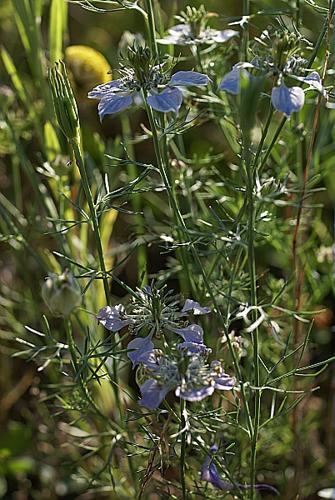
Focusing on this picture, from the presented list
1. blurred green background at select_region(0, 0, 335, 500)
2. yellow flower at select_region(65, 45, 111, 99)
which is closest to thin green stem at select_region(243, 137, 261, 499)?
blurred green background at select_region(0, 0, 335, 500)

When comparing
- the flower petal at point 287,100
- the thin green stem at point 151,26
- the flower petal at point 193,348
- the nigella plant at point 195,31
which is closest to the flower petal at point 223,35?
the nigella plant at point 195,31

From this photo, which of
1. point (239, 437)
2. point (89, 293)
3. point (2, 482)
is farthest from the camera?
point (2, 482)

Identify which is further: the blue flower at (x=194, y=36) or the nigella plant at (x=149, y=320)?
the blue flower at (x=194, y=36)

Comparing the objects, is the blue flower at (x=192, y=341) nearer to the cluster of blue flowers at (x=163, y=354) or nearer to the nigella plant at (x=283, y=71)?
the cluster of blue flowers at (x=163, y=354)

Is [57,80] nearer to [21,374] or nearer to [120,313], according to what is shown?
[120,313]

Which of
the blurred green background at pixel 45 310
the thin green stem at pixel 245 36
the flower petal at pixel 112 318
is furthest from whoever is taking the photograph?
the blurred green background at pixel 45 310

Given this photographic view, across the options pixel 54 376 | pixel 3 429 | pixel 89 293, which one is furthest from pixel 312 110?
pixel 3 429

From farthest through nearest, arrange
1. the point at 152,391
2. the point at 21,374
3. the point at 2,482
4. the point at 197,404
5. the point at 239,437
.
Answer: the point at 21,374 → the point at 2,482 → the point at 239,437 → the point at 197,404 → the point at 152,391

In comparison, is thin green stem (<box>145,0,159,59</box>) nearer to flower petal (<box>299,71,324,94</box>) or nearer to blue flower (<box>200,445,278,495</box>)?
flower petal (<box>299,71,324,94</box>)
